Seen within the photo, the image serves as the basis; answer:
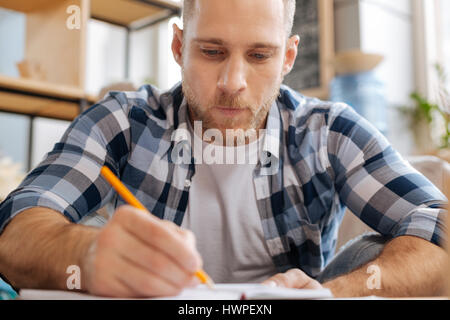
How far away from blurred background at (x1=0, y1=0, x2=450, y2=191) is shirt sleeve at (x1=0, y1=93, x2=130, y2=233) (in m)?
1.40

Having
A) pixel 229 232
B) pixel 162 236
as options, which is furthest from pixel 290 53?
pixel 162 236

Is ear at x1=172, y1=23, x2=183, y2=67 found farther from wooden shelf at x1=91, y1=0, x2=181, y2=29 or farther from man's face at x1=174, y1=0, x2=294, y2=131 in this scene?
wooden shelf at x1=91, y1=0, x2=181, y2=29

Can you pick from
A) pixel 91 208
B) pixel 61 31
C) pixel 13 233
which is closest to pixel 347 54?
pixel 61 31

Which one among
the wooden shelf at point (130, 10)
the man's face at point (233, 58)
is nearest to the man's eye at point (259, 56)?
the man's face at point (233, 58)

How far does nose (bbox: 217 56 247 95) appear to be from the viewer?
86 centimetres

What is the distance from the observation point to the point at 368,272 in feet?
2.38

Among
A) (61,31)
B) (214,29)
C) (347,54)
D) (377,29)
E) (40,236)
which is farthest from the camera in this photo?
(377,29)

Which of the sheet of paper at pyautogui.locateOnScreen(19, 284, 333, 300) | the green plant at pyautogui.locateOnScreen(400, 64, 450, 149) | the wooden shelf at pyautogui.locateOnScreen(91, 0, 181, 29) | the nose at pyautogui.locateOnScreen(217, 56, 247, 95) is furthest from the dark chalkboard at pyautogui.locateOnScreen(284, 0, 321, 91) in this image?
the sheet of paper at pyautogui.locateOnScreen(19, 284, 333, 300)

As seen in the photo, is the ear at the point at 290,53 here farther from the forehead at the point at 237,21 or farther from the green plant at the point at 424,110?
the green plant at the point at 424,110

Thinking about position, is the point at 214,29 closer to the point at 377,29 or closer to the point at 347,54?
the point at 347,54

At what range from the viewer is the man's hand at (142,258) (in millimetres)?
478

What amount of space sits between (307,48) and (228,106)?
262cm

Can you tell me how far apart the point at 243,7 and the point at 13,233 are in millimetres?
562

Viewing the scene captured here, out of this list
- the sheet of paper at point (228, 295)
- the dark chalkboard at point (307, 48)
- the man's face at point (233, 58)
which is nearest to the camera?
the sheet of paper at point (228, 295)
